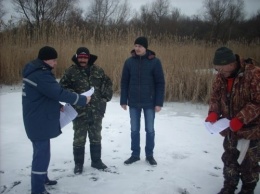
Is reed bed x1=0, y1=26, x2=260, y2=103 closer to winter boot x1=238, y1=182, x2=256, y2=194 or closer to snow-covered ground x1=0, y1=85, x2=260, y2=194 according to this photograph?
snow-covered ground x1=0, y1=85, x2=260, y2=194

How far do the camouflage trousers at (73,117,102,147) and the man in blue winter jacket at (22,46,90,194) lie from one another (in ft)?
1.89

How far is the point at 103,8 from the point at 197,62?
22.4 m

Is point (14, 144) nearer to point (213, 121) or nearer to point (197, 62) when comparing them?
point (213, 121)

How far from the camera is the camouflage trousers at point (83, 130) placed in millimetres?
3232

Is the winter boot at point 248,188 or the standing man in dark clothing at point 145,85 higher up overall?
the standing man in dark clothing at point 145,85

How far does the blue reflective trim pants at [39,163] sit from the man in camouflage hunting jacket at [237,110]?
1.68 m

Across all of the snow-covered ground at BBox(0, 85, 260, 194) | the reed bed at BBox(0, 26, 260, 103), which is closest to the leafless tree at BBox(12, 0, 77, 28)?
the reed bed at BBox(0, 26, 260, 103)

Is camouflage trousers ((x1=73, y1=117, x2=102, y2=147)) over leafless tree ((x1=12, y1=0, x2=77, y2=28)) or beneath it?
beneath

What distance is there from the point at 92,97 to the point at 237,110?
1.65 m

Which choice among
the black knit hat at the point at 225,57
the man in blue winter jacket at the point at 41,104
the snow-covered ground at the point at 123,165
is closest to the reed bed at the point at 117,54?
the snow-covered ground at the point at 123,165

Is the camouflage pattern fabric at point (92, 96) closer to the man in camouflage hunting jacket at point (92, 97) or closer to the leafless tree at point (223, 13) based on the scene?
the man in camouflage hunting jacket at point (92, 97)

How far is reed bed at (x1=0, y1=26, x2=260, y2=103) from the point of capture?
22.0 feet

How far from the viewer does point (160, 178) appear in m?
3.11

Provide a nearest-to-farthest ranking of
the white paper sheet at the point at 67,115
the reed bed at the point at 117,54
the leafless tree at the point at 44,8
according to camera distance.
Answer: the white paper sheet at the point at 67,115
the reed bed at the point at 117,54
the leafless tree at the point at 44,8
